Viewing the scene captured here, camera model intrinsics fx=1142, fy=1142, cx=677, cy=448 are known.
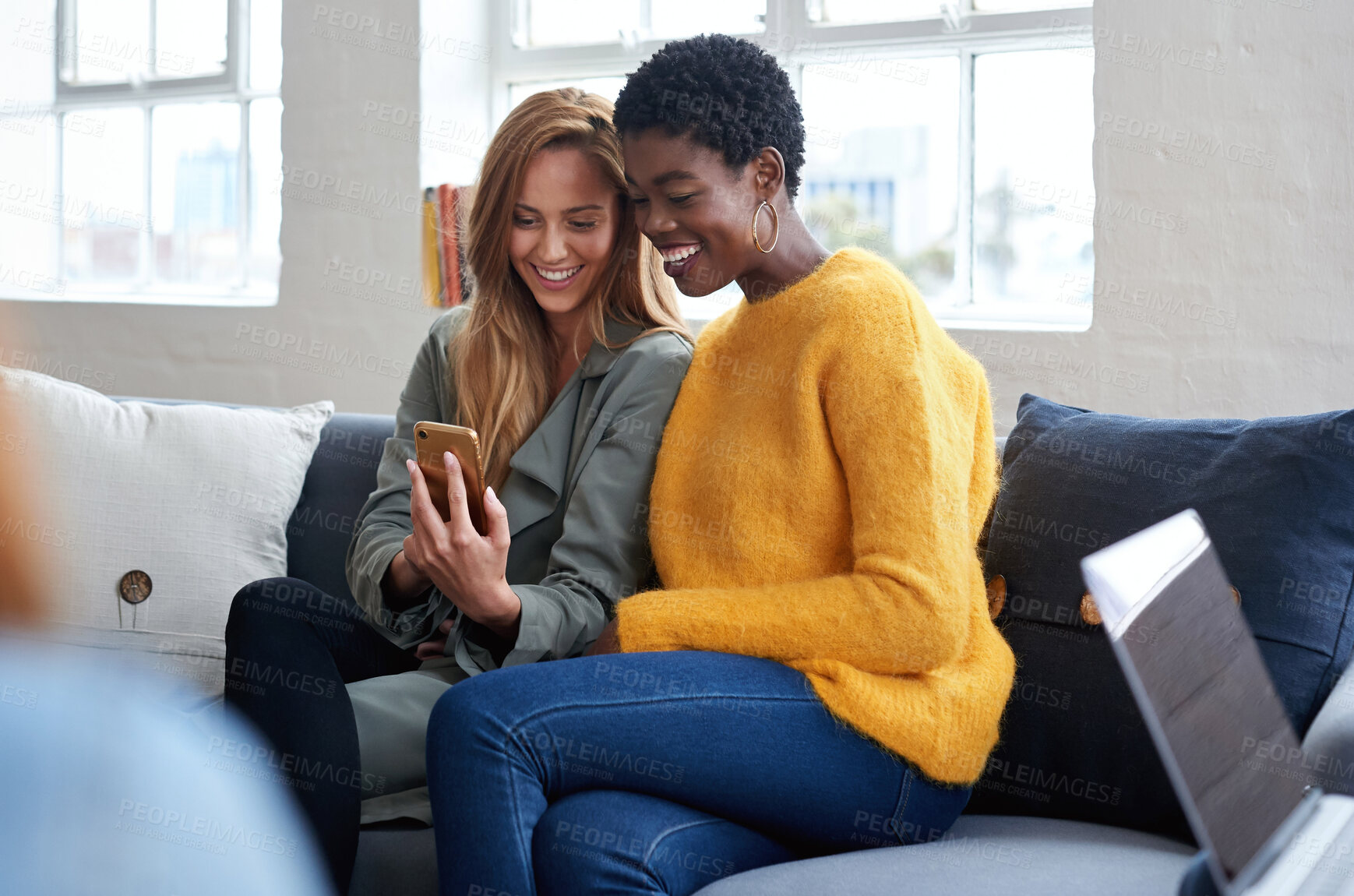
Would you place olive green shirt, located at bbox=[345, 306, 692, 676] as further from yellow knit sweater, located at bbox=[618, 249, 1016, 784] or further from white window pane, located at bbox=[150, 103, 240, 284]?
white window pane, located at bbox=[150, 103, 240, 284]

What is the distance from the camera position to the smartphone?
51.6 inches

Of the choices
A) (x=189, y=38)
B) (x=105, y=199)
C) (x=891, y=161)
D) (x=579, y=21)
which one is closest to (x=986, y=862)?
(x=891, y=161)

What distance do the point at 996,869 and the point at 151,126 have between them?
375 cm

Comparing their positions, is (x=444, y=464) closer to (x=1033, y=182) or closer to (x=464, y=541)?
(x=464, y=541)

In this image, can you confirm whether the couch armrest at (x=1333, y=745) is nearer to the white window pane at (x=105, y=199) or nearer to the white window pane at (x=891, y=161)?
the white window pane at (x=891, y=161)

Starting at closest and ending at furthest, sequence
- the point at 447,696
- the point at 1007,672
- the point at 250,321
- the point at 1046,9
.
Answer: the point at 447,696 → the point at 1007,672 → the point at 1046,9 → the point at 250,321

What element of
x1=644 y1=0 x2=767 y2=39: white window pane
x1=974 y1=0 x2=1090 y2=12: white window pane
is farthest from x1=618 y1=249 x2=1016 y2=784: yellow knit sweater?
x1=644 y1=0 x2=767 y2=39: white window pane

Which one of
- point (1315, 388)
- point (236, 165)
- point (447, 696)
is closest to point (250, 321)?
point (236, 165)

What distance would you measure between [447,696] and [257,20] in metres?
3.17

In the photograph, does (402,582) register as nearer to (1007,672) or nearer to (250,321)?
(1007,672)

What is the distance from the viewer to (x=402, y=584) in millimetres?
1514

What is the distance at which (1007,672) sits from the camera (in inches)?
50.3

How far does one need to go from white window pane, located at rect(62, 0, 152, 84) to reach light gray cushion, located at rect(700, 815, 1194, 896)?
12.2 ft

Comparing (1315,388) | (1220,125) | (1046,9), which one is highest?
(1046,9)
